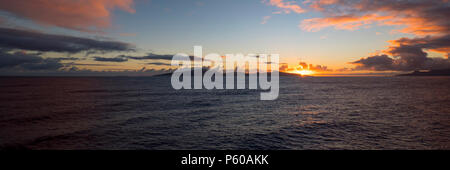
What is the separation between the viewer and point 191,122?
26766 mm

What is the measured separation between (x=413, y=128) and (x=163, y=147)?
2641cm
